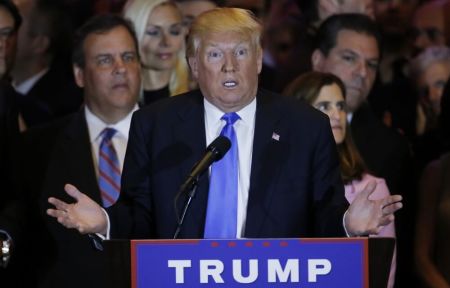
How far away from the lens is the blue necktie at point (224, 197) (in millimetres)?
3766

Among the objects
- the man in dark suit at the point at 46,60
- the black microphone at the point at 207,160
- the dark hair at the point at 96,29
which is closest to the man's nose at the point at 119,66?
the dark hair at the point at 96,29

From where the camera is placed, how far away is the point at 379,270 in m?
3.32

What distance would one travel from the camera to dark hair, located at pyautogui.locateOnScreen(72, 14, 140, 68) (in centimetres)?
536

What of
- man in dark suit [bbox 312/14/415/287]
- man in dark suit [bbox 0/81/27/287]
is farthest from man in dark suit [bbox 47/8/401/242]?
man in dark suit [bbox 312/14/415/287]

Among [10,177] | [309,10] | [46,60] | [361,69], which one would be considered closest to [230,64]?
[10,177]

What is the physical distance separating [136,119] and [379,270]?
3.54ft

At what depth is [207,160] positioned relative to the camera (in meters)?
3.40

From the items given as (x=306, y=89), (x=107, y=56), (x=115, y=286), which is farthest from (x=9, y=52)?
(x=115, y=286)

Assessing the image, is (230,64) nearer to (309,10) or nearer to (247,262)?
(247,262)

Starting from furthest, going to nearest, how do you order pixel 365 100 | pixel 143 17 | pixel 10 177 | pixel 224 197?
pixel 143 17
pixel 365 100
pixel 10 177
pixel 224 197

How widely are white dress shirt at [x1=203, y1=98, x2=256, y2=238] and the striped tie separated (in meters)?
1.17

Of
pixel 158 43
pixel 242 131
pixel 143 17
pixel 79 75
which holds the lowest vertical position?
pixel 242 131

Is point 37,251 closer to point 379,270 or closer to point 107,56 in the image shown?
point 107,56

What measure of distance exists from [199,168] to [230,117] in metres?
0.52
